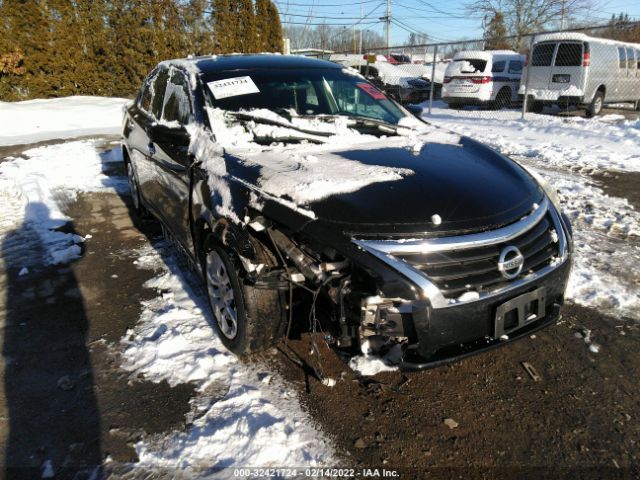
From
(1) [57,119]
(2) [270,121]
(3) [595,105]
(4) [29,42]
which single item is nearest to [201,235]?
(2) [270,121]

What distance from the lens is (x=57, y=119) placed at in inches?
503

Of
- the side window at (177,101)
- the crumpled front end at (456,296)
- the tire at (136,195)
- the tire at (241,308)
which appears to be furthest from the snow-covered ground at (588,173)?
the tire at (136,195)

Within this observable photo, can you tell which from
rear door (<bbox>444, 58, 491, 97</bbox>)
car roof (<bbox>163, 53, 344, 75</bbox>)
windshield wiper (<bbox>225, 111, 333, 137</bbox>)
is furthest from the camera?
rear door (<bbox>444, 58, 491, 97</bbox>)

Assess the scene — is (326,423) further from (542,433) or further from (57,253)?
(57,253)

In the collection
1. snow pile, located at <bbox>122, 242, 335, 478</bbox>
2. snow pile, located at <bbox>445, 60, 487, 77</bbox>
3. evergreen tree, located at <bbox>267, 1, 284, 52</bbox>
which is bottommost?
snow pile, located at <bbox>122, 242, 335, 478</bbox>

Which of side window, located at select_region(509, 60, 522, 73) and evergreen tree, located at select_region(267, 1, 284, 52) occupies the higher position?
evergreen tree, located at select_region(267, 1, 284, 52)

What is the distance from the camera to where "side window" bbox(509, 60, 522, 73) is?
14.5m

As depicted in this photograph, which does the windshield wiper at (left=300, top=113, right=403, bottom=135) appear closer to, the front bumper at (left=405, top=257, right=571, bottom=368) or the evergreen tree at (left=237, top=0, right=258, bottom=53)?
the front bumper at (left=405, top=257, right=571, bottom=368)

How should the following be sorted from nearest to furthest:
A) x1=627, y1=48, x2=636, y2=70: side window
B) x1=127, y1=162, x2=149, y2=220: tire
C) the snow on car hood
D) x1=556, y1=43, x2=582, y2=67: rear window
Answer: the snow on car hood < x1=127, y1=162, x2=149, y2=220: tire < x1=556, y1=43, x2=582, y2=67: rear window < x1=627, y1=48, x2=636, y2=70: side window

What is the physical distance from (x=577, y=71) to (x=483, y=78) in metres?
2.66

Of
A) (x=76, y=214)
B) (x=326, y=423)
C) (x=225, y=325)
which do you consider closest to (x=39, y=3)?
(x=76, y=214)

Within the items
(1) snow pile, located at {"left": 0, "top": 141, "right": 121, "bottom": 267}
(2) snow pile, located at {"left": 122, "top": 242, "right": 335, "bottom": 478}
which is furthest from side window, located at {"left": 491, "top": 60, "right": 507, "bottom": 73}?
(2) snow pile, located at {"left": 122, "top": 242, "right": 335, "bottom": 478}

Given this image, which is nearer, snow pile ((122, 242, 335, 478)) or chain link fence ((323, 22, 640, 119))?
snow pile ((122, 242, 335, 478))

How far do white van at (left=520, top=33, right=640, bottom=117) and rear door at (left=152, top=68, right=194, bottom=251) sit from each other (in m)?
10.1
